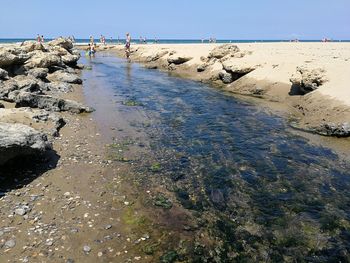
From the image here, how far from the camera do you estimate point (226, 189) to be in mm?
12078

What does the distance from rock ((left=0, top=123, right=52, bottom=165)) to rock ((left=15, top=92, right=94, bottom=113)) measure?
885cm

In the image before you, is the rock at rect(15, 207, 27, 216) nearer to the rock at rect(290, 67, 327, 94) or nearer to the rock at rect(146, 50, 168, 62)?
the rock at rect(290, 67, 327, 94)

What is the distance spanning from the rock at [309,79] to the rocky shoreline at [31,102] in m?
16.7

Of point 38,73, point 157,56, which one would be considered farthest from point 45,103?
point 157,56

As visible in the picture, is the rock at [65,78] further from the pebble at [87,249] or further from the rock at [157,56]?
the rock at [157,56]

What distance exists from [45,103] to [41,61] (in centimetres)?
1563

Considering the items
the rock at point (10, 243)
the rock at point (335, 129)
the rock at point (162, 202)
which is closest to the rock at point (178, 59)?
the rock at point (335, 129)

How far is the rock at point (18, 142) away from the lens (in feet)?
35.9

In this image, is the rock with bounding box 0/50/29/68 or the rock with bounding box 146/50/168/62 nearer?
the rock with bounding box 0/50/29/68

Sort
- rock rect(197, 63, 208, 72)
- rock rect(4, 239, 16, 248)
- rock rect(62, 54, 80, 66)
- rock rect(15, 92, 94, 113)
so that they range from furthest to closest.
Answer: rock rect(62, 54, 80, 66), rock rect(197, 63, 208, 72), rock rect(15, 92, 94, 113), rock rect(4, 239, 16, 248)

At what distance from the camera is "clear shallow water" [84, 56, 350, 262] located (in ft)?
29.7

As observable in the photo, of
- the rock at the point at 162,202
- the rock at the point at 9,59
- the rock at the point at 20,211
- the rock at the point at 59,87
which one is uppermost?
the rock at the point at 9,59

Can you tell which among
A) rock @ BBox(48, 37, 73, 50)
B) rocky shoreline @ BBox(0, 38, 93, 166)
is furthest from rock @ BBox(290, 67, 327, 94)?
rock @ BBox(48, 37, 73, 50)

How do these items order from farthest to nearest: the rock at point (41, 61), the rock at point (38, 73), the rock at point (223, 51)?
1. the rock at point (223, 51)
2. the rock at point (41, 61)
3. the rock at point (38, 73)
